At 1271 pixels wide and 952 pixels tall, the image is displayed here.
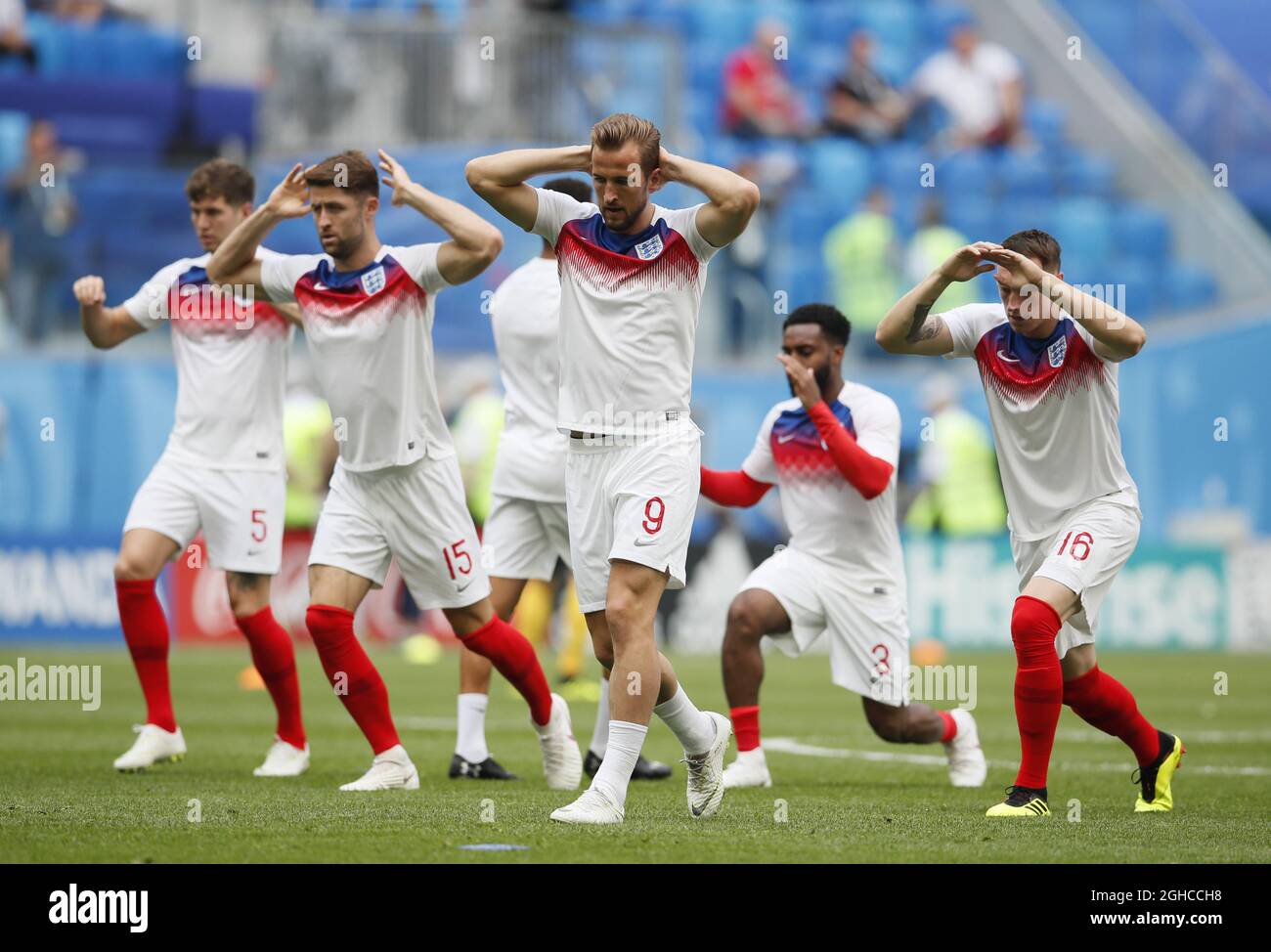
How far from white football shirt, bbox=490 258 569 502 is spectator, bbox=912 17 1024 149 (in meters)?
16.1

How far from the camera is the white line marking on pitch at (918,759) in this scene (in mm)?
9182

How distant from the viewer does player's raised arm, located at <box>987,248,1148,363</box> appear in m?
6.98

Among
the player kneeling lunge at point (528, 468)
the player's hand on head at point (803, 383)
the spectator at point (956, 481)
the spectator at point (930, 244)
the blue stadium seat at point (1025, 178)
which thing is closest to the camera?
the player's hand on head at point (803, 383)

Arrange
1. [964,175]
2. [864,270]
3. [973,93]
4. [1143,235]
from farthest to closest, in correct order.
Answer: [973,93] < [1143,235] < [964,175] < [864,270]

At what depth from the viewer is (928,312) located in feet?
24.4

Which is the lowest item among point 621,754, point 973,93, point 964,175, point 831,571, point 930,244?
point 621,754

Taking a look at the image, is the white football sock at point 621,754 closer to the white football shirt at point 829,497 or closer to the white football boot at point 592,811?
the white football boot at point 592,811

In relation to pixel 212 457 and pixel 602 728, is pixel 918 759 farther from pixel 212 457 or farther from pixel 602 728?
pixel 212 457

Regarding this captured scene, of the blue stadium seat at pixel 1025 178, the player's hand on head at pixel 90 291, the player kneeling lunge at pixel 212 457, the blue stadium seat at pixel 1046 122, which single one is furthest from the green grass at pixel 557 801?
the blue stadium seat at pixel 1046 122

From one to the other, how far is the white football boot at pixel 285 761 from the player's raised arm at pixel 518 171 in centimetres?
294

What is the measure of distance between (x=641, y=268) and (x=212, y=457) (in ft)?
9.86

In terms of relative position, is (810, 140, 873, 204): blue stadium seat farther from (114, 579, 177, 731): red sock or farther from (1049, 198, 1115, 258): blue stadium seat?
(114, 579, 177, 731): red sock

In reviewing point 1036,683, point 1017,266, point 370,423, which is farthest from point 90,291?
point 1036,683
